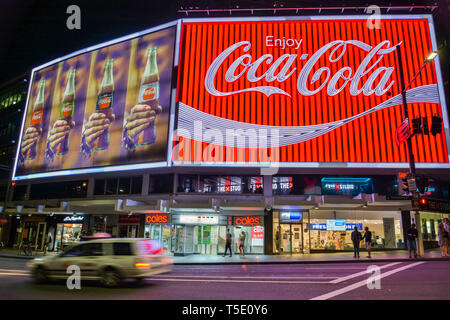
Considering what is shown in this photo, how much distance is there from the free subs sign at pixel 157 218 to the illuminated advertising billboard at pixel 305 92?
4981 millimetres

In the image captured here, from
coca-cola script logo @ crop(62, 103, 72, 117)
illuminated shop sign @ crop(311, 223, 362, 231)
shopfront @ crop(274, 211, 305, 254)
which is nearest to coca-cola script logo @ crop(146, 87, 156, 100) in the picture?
coca-cola script logo @ crop(62, 103, 72, 117)

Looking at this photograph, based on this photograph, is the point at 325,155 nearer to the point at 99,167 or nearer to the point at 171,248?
the point at 171,248

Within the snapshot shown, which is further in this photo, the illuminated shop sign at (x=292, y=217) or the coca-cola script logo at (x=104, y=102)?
the coca-cola script logo at (x=104, y=102)

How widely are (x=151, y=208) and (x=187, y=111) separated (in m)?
9.12

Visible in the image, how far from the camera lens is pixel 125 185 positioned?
29406 millimetres

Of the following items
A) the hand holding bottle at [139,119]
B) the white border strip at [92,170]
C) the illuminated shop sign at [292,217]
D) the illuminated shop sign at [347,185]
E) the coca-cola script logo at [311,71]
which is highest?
the coca-cola script logo at [311,71]

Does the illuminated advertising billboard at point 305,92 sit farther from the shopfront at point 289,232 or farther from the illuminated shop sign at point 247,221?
the illuminated shop sign at point 247,221

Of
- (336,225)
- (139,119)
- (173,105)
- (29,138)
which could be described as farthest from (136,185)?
(336,225)

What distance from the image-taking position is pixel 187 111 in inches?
1077

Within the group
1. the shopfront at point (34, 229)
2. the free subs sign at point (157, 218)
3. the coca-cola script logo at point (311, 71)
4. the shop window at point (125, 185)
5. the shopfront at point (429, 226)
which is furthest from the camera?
the shopfront at point (34, 229)

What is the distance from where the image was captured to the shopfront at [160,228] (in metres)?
26.3

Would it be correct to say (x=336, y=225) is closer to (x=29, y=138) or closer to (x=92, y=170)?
(x=92, y=170)

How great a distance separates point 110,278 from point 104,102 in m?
24.8

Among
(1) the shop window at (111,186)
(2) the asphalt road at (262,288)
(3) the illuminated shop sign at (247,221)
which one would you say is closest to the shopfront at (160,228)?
(1) the shop window at (111,186)
